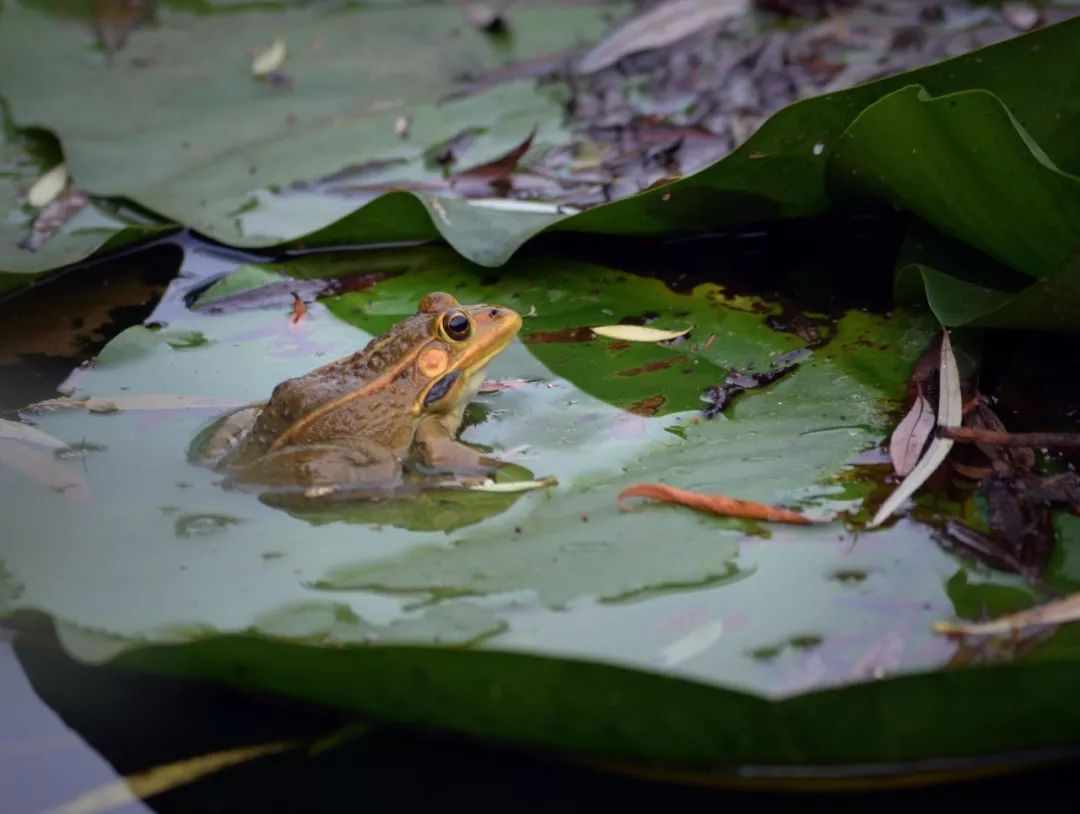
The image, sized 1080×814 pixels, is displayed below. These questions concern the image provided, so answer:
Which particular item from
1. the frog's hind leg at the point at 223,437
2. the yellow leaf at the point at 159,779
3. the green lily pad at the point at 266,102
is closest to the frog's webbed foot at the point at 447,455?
the frog's hind leg at the point at 223,437

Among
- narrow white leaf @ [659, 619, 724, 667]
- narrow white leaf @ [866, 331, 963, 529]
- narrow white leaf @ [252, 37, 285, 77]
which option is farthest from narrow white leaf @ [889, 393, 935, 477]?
narrow white leaf @ [252, 37, 285, 77]

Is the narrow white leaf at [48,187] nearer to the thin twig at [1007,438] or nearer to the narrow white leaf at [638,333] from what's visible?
the narrow white leaf at [638,333]

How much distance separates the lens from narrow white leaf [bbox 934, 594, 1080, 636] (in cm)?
179

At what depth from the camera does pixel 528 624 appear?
6.07ft

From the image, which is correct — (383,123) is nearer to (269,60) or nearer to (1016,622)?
(269,60)

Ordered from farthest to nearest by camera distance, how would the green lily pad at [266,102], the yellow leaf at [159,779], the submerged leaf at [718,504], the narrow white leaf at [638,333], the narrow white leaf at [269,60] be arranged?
the narrow white leaf at [269,60] → the green lily pad at [266,102] → the narrow white leaf at [638,333] → the submerged leaf at [718,504] → the yellow leaf at [159,779]

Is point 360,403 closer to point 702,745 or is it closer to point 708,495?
point 708,495

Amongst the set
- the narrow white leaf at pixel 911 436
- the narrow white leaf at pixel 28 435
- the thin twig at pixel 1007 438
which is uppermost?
the thin twig at pixel 1007 438

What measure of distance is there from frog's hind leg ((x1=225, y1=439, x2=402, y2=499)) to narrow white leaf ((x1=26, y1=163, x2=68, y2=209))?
5.51 ft

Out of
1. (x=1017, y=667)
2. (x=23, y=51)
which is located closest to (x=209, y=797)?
(x=1017, y=667)

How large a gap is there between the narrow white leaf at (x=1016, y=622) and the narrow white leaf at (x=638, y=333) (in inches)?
44.2

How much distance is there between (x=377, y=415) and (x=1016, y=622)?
4.63 ft

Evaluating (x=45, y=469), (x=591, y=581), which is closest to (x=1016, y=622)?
(x=591, y=581)

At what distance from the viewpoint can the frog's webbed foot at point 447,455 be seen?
243 cm
